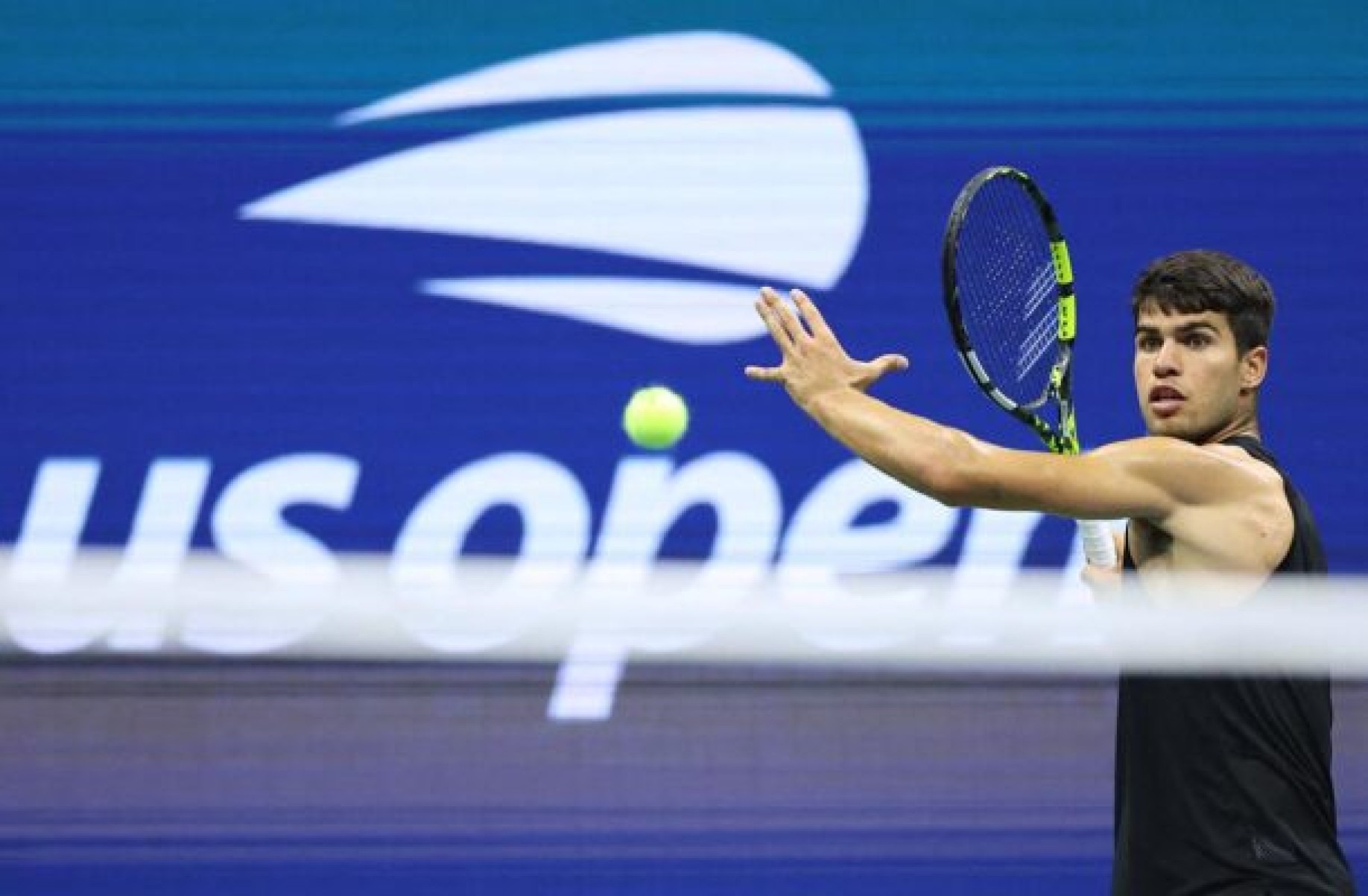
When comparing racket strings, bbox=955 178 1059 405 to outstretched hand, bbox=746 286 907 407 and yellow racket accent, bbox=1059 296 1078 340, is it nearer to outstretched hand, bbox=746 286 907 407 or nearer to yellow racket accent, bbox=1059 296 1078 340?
yellow racket accent, bbox=1059 296 1078 340

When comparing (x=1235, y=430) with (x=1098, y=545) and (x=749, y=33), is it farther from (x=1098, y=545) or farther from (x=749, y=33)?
(x=749, y=33)

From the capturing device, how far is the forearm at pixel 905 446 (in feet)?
9.29

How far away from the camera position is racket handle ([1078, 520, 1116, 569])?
11.0 ft

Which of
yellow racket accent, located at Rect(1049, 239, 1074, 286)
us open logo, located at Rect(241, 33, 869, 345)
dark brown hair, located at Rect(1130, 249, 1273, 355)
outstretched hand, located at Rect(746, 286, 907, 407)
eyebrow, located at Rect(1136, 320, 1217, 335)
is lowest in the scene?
outstretched hand, located at Rect(746, 286, 907, 407)

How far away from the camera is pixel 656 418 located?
4539mm

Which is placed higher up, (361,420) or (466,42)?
(466,42)

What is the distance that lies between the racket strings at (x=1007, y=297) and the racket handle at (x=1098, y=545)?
14.7 inches

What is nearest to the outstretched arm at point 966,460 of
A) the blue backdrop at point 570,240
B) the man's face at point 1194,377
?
the man's face at point 1194,377

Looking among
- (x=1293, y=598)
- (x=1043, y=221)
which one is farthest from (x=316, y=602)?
(x=1293, y=598)

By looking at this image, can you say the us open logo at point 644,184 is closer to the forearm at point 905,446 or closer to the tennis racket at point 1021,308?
the tennis racket at point 1021,308

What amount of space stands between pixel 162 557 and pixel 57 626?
27 cm

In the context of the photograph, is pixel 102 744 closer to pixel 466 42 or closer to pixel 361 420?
pixel 361 420

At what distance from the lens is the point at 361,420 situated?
4770 millimetres

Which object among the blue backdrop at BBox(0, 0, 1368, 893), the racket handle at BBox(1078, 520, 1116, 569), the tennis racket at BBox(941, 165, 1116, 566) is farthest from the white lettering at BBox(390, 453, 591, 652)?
the racket handle at BBox(1078, 520, 1116, 569)
